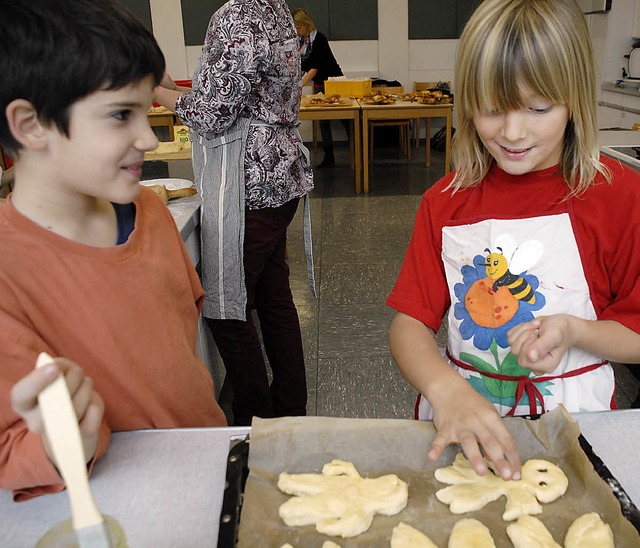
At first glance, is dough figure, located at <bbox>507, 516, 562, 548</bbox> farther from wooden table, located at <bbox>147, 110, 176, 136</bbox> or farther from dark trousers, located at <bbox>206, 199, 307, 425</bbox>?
wooden table, located at <bbox>147, 110, 176, 136</bbox>

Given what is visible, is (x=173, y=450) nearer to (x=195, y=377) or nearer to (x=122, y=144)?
(x=195, y=377)

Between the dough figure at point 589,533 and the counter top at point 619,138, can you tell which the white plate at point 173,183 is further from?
the dough figure at point 589,533

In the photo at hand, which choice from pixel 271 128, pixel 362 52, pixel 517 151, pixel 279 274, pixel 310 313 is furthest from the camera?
pixel 362 52

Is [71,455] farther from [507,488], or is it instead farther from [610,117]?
[610,117]

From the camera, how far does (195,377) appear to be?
1045 millimetres

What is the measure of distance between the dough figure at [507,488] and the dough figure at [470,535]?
24 millimetres

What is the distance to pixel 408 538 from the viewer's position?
0.66m

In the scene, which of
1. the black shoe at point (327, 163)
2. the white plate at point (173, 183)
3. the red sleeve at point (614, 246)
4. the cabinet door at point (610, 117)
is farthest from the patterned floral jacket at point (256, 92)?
the cabinet door at point (610, 117)

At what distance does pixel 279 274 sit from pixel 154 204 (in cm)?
106

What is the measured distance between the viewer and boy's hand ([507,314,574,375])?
2.77 ft

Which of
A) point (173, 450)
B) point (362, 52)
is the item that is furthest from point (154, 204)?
point (362, 52)

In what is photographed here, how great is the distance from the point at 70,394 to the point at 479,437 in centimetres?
50

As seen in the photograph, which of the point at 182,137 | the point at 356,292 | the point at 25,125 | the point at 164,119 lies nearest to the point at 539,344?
the point at 25,125

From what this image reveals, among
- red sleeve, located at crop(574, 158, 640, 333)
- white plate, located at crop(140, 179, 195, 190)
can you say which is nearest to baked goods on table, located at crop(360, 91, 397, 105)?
white plate, located at crop(140, 179, 195, 190)
